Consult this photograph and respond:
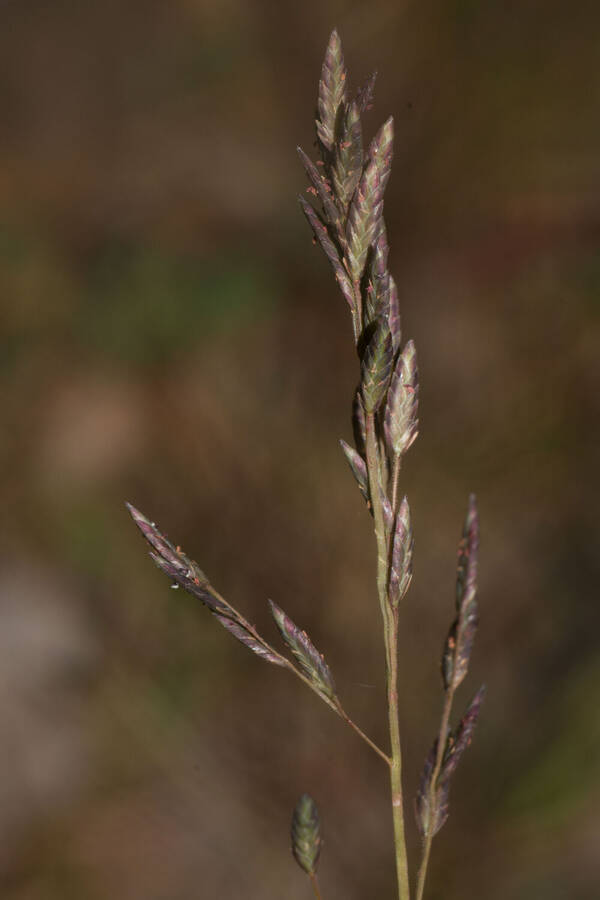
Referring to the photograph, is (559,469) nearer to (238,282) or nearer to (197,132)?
(238,282)

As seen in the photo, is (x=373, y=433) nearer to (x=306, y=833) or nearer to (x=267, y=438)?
(x=306, y=833)

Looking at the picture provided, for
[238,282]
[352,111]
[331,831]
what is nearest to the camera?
[352,111]

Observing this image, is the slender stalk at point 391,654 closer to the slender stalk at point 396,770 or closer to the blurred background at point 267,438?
the slender stalk at point 396,770

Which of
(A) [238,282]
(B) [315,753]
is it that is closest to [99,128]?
(A) [238,282]

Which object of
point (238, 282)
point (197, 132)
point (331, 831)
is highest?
point (197, 132)

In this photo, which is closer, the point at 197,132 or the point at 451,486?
the point at 451,486

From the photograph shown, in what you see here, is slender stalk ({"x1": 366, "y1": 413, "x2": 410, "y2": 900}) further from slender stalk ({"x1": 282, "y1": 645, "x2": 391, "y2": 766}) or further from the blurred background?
the blurred background

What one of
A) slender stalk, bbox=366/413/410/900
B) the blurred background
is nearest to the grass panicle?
slender stalk, bbox=366/413/410/900

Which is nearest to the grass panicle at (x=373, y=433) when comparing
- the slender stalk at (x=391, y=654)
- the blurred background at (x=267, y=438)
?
the slender stalk at (x=391, y=654)

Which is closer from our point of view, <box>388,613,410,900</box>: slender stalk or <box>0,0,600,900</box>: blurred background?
<box>388,613,410,900</box>: slender stalk
